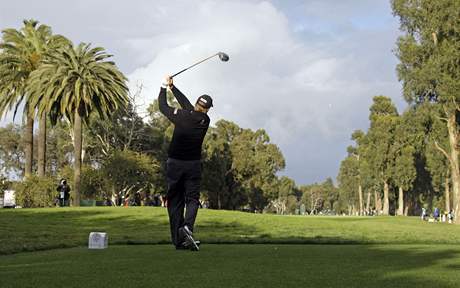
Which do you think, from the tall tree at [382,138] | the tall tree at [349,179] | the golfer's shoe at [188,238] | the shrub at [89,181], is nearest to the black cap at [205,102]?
the golfer's shoe at [188,238]

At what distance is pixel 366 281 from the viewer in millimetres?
6723

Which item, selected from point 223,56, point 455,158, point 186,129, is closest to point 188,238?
point 186,129

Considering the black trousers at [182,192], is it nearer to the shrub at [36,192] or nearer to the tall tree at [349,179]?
the shrub at [36,192]

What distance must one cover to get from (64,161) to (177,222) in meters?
95.0

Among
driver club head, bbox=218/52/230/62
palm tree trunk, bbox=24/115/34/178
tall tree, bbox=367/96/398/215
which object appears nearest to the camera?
driver club head, bbox=218/52/230/62

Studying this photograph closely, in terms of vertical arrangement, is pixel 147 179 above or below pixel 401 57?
below

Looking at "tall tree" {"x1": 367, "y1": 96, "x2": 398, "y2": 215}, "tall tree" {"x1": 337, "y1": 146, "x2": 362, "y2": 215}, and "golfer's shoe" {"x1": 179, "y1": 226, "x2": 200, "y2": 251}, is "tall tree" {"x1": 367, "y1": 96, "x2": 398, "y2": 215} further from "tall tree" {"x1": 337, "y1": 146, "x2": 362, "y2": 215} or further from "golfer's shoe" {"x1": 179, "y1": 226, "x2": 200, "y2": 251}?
"golfer's shoe" {"x1": 179, "y1": 226, "x2": 200, "y2": 251}

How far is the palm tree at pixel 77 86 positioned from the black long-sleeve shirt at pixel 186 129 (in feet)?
132

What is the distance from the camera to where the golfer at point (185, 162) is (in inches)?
403

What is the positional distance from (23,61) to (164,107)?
48.5 m

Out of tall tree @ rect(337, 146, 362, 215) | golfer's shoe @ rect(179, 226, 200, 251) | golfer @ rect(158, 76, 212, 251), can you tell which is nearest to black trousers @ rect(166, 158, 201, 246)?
golfer @ rect(158, 76, 212, 251)

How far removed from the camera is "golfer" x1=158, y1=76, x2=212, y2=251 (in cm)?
1024

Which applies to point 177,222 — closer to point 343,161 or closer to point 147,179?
point 147,179

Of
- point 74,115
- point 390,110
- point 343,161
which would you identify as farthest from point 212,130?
point 343,161
